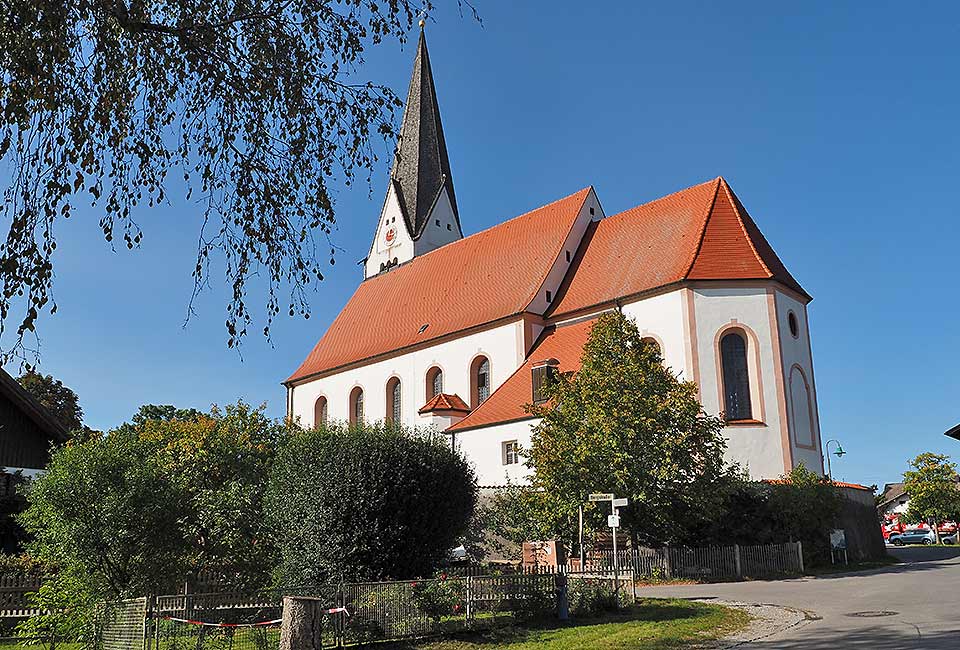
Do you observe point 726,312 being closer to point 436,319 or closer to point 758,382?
point 758,382

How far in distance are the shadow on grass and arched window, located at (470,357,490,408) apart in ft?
69.1

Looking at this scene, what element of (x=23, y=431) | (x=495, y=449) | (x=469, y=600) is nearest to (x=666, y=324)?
(x=495, y=449)

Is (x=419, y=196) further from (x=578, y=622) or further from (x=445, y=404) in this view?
(x=578, y=622)

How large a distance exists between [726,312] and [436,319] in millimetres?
15501

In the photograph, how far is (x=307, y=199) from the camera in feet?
27.9

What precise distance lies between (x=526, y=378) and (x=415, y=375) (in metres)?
8.56

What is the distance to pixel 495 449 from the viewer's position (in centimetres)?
3278

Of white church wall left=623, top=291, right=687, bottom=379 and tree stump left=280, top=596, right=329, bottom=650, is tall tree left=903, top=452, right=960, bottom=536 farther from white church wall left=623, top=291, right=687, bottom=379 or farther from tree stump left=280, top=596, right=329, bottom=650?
tree stump left=280, top=596, right=329, bottom=650

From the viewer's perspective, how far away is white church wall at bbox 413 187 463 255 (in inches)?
2036

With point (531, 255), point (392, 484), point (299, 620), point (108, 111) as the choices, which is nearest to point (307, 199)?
point (108, 111)

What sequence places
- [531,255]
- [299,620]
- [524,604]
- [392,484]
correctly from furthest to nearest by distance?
[531,255] < [392,484] < [524,604] < [299,620]

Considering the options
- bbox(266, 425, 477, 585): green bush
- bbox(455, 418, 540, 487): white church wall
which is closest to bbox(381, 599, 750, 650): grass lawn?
bbox(266, 425, 477, 585): green bush

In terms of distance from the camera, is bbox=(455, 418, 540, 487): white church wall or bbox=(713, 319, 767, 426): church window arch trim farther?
bbox=(455, 418, 540, 487): white church wall

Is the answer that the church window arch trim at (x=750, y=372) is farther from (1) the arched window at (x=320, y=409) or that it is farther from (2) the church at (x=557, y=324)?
(1) the arched window at (x=320, y=409)
